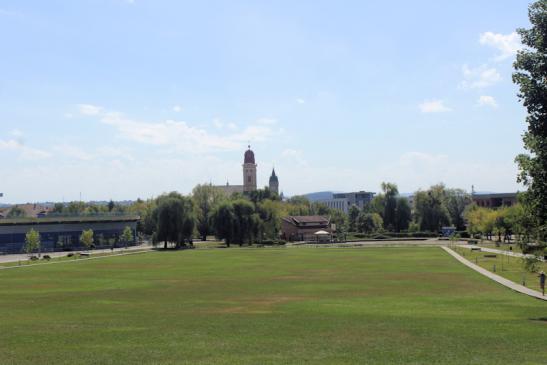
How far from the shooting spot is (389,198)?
154m

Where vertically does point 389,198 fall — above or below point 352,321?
above

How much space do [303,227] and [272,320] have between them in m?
127

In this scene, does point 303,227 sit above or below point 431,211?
below

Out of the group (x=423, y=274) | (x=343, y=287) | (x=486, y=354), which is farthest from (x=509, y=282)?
(x=486, y=354)

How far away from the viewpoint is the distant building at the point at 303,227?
152m

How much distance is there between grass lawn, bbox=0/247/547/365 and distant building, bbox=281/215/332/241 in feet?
328

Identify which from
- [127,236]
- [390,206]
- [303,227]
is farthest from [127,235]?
[390,206]

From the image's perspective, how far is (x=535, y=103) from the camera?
28.0m

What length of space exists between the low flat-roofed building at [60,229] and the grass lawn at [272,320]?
6808 centimetres

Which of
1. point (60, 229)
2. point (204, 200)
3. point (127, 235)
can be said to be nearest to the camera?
point (60, 229)

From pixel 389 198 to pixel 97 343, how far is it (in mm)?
137392

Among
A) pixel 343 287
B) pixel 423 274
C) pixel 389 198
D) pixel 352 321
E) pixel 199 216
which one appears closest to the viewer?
pixel 352 321

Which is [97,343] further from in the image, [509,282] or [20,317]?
[509,282]

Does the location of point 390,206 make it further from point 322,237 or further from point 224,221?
point 224,221
